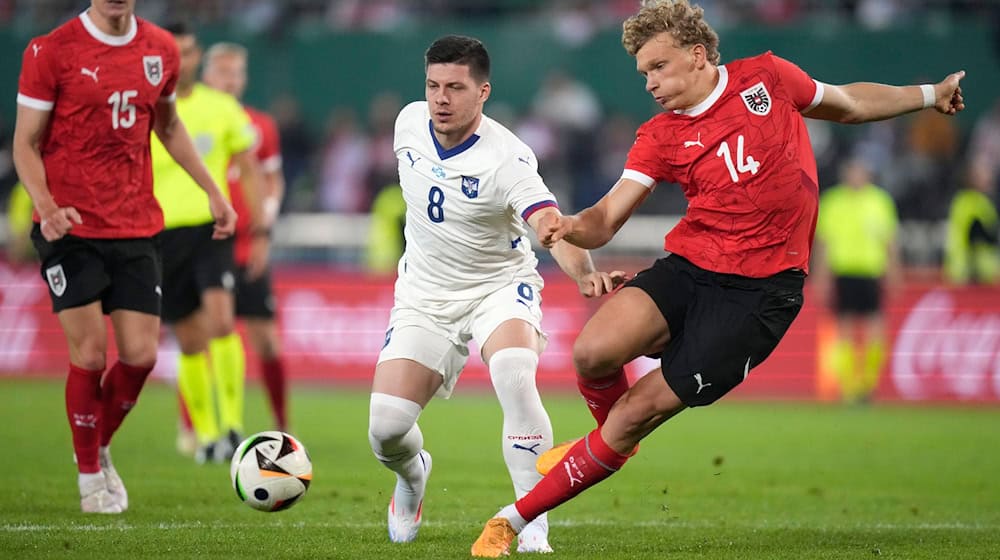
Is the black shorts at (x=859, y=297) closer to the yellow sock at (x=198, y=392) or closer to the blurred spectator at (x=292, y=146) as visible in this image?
the blurred spectator at (x=292, y=146)

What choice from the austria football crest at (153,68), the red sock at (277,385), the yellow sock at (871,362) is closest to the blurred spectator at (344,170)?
the yellow sock at (871,362)

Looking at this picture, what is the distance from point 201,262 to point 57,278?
288cm

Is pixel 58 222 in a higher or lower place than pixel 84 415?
higher

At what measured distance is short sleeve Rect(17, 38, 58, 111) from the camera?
7180 millimetres

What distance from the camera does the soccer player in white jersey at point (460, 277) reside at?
256 inches

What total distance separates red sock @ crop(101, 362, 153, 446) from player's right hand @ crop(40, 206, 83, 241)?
1.06 meters

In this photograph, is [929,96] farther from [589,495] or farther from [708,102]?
[589,495]

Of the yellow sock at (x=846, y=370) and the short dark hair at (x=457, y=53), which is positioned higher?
the short dark hair at (x=457, y=53)

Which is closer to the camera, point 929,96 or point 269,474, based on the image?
point 929,96

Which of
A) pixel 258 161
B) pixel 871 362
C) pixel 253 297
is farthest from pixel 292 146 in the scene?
pixel 253 297

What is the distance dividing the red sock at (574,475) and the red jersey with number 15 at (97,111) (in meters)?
2.82

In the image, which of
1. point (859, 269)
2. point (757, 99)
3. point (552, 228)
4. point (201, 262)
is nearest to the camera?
point (552, 228)

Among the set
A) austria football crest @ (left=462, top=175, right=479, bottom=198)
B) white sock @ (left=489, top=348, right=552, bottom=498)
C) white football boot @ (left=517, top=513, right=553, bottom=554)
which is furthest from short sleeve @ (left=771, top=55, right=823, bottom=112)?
white football boot @ (left=517, top=513, right=553, bottom=554)

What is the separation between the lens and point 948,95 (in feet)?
22.1
